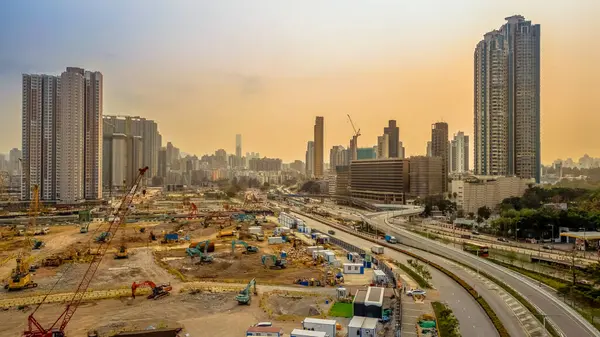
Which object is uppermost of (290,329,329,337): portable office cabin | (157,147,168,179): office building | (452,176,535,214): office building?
(157,147,168,179): office building

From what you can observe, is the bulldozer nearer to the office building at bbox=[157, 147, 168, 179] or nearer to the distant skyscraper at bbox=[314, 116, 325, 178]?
the office building at bbox=[157, 147, 168, 179]

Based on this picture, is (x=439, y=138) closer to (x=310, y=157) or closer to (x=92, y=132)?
(x=92, y=132)

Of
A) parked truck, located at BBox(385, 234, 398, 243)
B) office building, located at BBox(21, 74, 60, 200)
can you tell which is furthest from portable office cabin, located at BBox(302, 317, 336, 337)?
office building, located at BBox(21, 74, 60, 200)

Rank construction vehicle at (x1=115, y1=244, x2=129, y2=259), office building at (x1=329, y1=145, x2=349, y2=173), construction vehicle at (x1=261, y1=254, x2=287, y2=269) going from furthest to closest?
office building at (x1=329, y1=145, x2=349, y2=173) < construction vehicle at (x1=115, y1=244, x2=129, y2=259) < construction vehicle at (x1=261, y1=254, x2=287, y2=269)

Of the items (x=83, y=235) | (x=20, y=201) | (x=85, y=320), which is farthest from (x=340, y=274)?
(x=20, y=201)

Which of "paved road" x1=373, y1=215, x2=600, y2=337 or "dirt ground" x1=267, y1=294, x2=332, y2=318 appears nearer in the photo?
"paved road" x1=373, y1=215, x2=600, y2=337

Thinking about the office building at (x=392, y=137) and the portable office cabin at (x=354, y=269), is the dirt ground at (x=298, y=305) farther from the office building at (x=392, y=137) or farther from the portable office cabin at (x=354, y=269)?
the office building at (x=392, y=137)

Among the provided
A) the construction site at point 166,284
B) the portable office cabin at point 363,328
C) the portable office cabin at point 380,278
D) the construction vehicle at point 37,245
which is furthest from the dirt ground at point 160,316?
the construction vehicle at point 37,245

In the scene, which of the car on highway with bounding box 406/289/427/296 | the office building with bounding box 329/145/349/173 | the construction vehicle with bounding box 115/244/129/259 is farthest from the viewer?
the office building with bounding box 329/145/349/173
